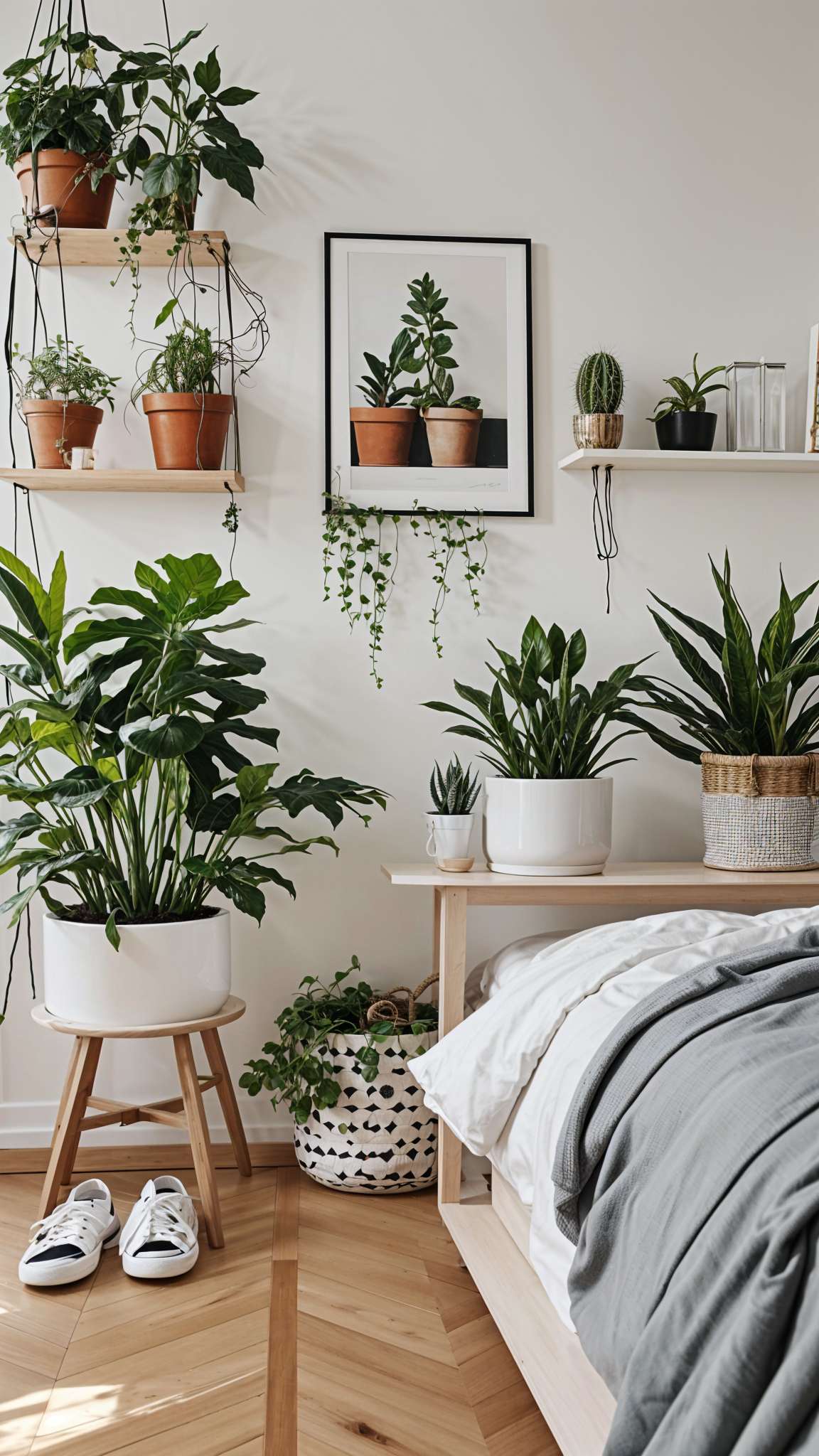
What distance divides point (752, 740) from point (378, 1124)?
1090 mm

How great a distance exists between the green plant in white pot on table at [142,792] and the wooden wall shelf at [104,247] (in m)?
0.73

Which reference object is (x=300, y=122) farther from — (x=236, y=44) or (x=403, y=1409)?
(x=403, y=1409)

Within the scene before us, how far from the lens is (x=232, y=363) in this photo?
2475 millimetres

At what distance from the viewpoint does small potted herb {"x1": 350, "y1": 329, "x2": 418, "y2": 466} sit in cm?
247

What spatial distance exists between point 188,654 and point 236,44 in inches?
57.7

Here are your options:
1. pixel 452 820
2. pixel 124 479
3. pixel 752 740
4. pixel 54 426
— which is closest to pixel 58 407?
pixel 54 426

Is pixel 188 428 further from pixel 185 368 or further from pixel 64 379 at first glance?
pixel 64 379

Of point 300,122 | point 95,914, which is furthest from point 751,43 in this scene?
point 95,914

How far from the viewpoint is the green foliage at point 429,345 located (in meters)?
2.47

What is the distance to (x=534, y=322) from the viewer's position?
2.55 meters

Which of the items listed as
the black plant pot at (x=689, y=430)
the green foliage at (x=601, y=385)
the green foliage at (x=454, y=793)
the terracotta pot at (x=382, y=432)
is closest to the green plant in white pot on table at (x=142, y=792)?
the green foliage at (x=454, y=793)

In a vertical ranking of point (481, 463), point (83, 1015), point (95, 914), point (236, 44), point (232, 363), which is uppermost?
point (236, 44)

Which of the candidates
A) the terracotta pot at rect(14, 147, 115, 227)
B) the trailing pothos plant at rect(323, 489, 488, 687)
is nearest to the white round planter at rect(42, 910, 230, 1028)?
the trailing pothos plant at rect(323, 489, 488, 687)

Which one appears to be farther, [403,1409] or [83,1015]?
[83,1015]
